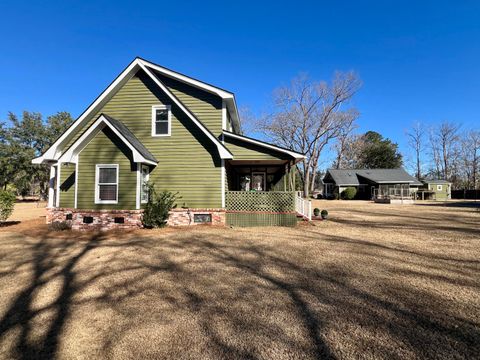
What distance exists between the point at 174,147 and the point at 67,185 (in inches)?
191

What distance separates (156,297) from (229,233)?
224 inches

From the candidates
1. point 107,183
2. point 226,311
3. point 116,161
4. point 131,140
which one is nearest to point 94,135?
point 116,161

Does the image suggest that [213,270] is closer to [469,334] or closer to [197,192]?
[469,334]

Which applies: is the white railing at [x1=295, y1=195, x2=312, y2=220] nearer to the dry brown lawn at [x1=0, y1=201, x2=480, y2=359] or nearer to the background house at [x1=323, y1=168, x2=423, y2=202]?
the dry brown lawn at [x1=0, y1=201, x2=480, y2=359]

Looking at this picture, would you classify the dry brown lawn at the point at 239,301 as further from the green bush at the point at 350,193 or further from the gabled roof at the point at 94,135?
the green bush at the point at 350,193

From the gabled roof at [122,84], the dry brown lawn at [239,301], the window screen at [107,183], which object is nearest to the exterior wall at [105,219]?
the window screen at [107,183]

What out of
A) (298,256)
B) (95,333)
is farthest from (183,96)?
(95,333)

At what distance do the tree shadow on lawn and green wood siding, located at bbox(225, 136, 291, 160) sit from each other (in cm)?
610

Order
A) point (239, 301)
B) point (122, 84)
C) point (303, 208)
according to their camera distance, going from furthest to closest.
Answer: point (303, 208) < point (122, 84) < point (239, 301)

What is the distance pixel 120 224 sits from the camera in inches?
421

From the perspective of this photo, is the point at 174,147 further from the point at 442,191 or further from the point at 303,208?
the point at 442,191

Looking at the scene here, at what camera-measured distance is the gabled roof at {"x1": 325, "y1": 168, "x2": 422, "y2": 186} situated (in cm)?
4391

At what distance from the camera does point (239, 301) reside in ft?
13.7

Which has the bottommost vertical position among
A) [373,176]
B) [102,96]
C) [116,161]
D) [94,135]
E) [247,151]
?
[116,161]
